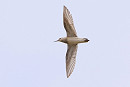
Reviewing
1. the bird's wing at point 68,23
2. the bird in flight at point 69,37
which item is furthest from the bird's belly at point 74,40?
the bird's wing at point 68,23

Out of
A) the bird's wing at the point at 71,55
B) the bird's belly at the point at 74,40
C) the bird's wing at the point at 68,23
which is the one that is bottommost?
the bird's wing at the point at 71,55

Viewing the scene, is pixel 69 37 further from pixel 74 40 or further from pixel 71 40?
pixel 74 40

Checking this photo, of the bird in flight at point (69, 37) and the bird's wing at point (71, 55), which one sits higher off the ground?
the bird in flight at point (69, 37)

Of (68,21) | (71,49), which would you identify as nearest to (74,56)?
(71,49)

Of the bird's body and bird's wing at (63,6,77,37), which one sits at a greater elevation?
bird's wing at (63,6,77,37)

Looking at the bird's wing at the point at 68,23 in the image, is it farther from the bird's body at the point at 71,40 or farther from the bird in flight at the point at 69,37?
the bird's body at the point at 71,40

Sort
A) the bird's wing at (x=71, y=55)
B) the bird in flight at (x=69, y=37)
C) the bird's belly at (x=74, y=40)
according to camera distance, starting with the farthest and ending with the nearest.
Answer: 1. the bird's wing at (x=71, y=55)
2. the bird in flight at (x=69, y=37)
3. the bird's belly at (x=74, y=40)

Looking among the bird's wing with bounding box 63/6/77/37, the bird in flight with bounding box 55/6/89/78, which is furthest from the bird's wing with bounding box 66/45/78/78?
the bird's wing with bounding box 63/6/77/37

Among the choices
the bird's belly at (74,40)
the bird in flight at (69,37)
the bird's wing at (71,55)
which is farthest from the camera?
the bird's wing at (71,55)

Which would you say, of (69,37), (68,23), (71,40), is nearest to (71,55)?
(71,40)

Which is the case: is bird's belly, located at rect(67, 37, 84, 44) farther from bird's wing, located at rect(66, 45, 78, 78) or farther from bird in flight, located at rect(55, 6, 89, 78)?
bird's wing, located at rect(66, 45, 78, 78)

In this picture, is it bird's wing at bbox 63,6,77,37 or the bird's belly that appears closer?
the bird's belly

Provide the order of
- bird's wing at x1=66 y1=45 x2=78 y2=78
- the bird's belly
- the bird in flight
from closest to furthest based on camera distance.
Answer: the bird's belly < the bird in flight < bird's wing at x1=66 y1=45 x2=78 y2=78

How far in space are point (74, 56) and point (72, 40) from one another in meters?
1.42
